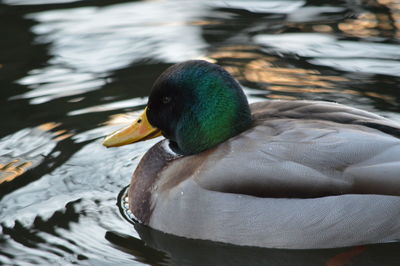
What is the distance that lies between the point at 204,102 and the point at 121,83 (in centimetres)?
279

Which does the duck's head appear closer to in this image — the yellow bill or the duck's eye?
the duck's eye

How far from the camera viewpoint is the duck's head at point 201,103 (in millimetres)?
6367

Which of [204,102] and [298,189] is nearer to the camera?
[298,189]

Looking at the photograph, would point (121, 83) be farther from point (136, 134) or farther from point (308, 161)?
point (308, 161)

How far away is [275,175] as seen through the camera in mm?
5863

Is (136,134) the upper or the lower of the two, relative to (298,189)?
upper

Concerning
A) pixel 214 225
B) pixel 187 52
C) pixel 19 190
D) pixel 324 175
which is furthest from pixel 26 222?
pixel 187 52

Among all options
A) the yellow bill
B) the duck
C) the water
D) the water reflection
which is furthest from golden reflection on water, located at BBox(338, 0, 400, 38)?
the water reflection

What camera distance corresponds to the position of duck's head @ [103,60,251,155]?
6.37 meters

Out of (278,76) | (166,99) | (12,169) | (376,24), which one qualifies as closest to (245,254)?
(166,99)

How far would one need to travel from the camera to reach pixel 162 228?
633 cm

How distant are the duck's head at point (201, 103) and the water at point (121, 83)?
80 centimetres

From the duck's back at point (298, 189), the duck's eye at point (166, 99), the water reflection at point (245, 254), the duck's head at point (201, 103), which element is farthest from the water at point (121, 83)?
the duck's eye at point (166, 99)

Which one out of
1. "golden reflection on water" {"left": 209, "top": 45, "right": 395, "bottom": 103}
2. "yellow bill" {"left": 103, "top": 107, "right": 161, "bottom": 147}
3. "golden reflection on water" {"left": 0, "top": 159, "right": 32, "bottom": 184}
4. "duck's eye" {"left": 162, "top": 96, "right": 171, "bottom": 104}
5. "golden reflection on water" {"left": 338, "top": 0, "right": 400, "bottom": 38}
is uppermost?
"duck's eye" {"left": 162, "top": 96, "right": 171, "bottom": 104}
